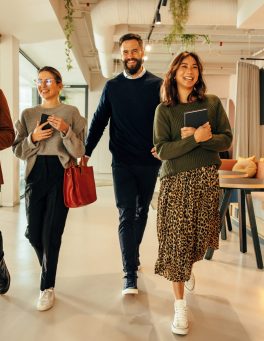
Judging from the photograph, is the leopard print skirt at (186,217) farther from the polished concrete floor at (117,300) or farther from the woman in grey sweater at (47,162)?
the woman in grey sweater at (47,162)

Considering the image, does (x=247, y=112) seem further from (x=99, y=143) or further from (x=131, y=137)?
(x=131, y=137)

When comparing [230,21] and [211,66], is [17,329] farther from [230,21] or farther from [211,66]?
[211,66]

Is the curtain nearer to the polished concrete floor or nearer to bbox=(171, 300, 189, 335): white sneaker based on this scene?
the polished concrete floor

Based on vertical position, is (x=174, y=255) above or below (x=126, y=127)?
below

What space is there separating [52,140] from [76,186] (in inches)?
11.9

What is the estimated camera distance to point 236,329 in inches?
74.8

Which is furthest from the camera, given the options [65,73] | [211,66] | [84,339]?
[211,66]

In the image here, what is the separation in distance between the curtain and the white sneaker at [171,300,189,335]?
6472 millimetres

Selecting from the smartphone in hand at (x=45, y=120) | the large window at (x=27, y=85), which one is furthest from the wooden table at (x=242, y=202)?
the large window at (x=27, y=85)

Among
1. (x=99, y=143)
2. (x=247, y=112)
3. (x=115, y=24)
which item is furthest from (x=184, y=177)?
(x=99, y=143)

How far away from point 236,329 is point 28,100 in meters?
7.73

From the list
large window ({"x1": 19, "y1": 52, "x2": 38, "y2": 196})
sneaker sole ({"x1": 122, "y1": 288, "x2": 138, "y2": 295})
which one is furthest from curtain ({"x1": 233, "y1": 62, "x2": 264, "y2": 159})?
sneaker sole ({"x1": 122, "y1": 288, "x2": 138, "y2": 295})

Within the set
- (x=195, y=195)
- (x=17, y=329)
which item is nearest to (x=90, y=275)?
(x=17, y=329)

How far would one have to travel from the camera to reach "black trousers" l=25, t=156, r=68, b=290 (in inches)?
80.8
